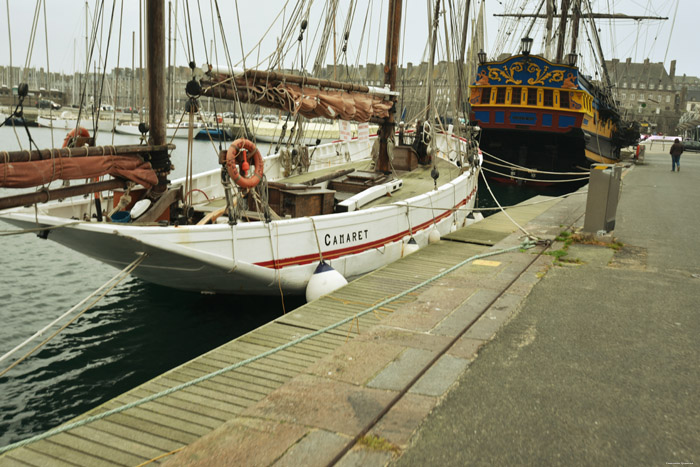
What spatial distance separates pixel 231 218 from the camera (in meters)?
8.50

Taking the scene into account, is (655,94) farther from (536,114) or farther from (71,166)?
(71,166)

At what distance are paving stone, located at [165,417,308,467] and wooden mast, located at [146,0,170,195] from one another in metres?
6.21

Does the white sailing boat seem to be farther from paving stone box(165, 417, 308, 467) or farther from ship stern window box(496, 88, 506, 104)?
ship stern window box(496, 88, 506, 104)

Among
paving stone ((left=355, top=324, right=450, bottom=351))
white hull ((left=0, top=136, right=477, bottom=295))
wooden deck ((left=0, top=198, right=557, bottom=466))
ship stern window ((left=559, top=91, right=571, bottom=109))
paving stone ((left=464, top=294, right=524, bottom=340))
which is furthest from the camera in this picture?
ship stern window ((left=559, top=91, right=571, bottom=109))

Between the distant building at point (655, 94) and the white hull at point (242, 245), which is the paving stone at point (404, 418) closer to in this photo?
the white hull at point (242, 245)

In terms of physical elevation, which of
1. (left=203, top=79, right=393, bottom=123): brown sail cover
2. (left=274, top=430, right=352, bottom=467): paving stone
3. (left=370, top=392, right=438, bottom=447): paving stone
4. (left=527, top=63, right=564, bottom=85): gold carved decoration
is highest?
(left=527, top=63, right=564, bottom=85): gold carved decoration

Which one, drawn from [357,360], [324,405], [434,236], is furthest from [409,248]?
[324,405]

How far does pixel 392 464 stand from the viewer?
382cm

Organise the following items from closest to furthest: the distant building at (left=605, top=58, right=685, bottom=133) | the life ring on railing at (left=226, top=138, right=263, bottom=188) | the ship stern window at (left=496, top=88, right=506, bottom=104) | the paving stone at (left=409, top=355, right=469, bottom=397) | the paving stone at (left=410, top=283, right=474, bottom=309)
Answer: the paving stone at (left=409, top=355, right=469, bottom=397), the paving stone at (left=410, top=283, right=474, bottom=309), the life ring on railing at (left=226, top=138, right=263, bottom=188), the ship stern window at (left=496, top=88, right=506, bottom=104), the distant building at (left=605, top=58, right=685, bottom=133)

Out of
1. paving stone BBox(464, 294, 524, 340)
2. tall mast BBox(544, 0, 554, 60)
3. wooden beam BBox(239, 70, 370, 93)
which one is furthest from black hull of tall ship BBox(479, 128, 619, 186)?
paving stone BBox(464, 294, 524, 340)

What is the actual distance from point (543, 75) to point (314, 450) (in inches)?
1111

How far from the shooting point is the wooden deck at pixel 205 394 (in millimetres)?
4086

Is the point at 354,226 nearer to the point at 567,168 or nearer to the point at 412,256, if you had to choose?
the point at 412,256

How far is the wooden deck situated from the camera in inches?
161
